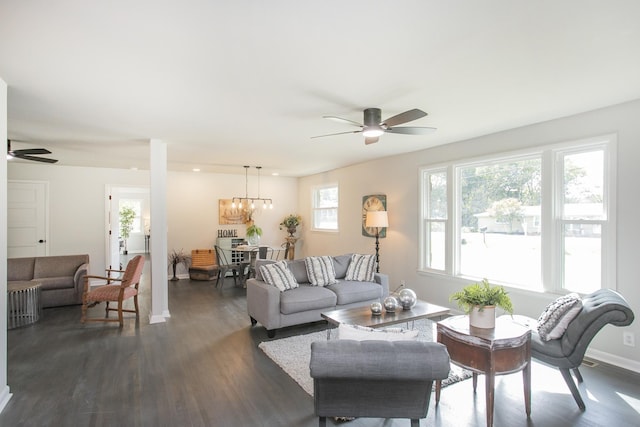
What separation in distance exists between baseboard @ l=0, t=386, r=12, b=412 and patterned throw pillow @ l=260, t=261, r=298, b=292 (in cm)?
253

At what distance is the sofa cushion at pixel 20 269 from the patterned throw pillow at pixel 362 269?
5.12 metres

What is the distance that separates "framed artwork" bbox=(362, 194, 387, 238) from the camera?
626 cm

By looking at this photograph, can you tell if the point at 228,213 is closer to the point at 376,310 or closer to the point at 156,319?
the point at 156,319

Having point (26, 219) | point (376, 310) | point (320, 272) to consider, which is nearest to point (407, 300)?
point (376, 310)

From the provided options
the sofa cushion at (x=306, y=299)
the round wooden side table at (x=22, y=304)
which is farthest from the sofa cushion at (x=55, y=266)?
the sofa cushion at (x=306, y=299)

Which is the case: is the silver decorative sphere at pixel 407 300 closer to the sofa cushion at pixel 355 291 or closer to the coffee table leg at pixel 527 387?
the sofa cushion at pixel 355 291

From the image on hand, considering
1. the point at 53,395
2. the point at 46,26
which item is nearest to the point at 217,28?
the point at 46,26

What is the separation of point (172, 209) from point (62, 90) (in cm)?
509

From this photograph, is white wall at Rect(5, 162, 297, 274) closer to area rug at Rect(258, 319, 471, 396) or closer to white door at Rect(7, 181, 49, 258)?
white door at Rect(7, 181, 49, 258)

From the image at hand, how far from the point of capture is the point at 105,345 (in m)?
3.83

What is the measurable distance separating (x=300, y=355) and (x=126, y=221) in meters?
11.1

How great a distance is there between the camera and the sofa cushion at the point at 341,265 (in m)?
5.21

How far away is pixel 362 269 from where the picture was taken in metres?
5.10

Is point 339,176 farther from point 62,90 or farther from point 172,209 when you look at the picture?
point 62,90
